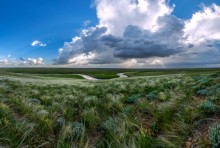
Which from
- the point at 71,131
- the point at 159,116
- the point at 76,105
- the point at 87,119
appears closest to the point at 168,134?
the point at 159,116

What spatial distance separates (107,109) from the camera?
858 centimetres

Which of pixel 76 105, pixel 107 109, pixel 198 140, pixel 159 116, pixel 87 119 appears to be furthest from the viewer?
pixel 76 105

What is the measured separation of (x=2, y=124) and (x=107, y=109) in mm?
4172

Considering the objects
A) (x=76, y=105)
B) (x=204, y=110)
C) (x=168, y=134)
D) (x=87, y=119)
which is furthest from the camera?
(x=76, y=105)

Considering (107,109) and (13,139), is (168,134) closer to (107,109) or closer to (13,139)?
(13,139)

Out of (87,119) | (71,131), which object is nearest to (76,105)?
(87,119)

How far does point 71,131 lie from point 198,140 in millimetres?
2821

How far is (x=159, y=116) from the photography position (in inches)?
245

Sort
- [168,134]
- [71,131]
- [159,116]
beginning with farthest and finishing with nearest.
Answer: [159,116] → [71,131] → [168,134]

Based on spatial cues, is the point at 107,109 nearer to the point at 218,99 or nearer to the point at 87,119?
the point at 87,119

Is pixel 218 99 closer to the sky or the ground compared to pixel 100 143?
closer to the sky

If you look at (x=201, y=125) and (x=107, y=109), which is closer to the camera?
(x=201, y=125)

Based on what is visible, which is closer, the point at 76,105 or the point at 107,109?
the point at 107,109

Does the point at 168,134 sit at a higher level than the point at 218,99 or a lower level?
lower
